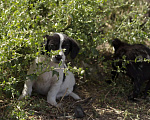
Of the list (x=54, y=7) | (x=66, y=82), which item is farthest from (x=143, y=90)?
(x=54, y=7)

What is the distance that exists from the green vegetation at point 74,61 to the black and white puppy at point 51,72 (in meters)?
0.12

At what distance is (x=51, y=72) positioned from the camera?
3775 millimetres

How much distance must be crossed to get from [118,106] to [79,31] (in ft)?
4.73

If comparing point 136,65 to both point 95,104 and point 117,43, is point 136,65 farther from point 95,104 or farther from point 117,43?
point 95,104

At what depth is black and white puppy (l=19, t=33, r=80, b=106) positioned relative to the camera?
11.5 feet

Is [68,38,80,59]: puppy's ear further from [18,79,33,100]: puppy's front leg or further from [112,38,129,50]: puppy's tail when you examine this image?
[112,38,129,50]: puppy's tail

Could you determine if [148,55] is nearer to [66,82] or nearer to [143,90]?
[143,90]

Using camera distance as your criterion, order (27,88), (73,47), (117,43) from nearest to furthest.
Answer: (27,88), (73,47), (117,43)

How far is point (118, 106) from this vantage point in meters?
3.98

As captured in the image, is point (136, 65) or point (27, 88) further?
point (136, 65)

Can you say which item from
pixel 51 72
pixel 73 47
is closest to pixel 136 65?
pixel 73 47

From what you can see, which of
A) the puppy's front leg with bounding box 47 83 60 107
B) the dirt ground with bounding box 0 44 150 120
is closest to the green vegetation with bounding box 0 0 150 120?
the dirt ground with bounding box 0 44 150 120

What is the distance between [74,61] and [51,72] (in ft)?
3.56

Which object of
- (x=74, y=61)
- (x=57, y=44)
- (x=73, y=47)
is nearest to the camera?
(x=57, y=44)
